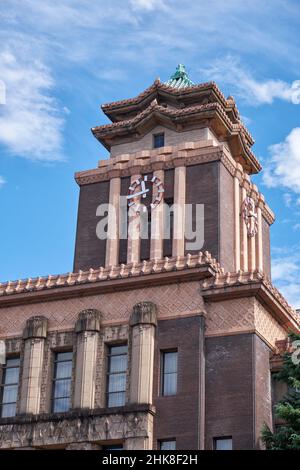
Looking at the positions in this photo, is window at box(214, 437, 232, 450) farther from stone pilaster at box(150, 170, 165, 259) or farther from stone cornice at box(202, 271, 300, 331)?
stone pilaster at box(150, 170, 165, 259)

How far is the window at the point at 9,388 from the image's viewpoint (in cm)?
4262

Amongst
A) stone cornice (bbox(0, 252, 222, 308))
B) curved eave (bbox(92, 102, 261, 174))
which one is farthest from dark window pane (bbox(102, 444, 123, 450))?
curved eave (bbox(92, 102, 261, 174))

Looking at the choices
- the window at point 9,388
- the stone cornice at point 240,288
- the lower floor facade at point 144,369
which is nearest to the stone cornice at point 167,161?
the stone cornice at point 240,288

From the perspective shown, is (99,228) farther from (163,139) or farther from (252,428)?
(252,428)

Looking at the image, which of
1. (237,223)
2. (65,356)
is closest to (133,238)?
(237,223)

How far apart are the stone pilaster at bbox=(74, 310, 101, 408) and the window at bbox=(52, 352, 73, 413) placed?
0.72 meters

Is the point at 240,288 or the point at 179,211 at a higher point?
the point at 179,211

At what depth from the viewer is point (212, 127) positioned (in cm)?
5406

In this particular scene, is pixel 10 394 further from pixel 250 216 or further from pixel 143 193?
pixel 250 216

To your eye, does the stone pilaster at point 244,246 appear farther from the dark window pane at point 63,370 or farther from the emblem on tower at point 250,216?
the dark window pane at point 63,370

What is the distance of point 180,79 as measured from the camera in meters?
58.3

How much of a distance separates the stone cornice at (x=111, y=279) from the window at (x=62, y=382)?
265 centimetres

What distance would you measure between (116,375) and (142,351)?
1.55 meters

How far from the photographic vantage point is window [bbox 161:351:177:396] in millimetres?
40531
